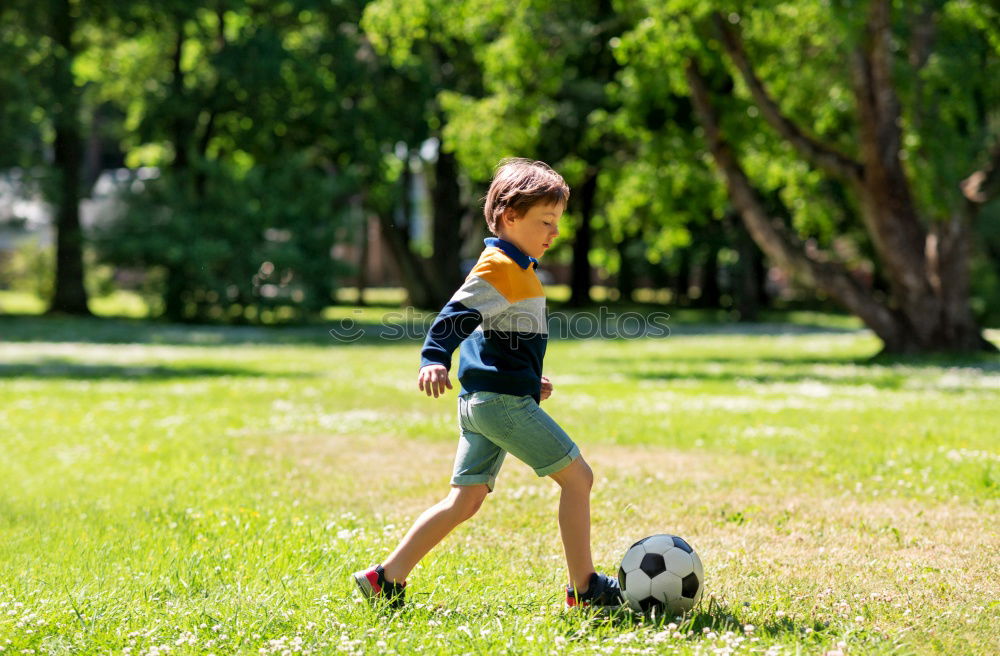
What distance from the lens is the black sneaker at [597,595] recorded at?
15.9ft

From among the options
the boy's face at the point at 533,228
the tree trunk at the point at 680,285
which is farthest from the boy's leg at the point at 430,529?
the tree trunk at the point at 680,285

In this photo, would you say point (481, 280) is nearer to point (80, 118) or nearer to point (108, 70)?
point (80, 118)

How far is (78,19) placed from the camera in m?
33.8

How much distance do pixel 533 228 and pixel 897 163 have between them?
17147 mm

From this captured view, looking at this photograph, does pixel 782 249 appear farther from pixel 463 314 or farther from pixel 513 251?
pixel 463 314

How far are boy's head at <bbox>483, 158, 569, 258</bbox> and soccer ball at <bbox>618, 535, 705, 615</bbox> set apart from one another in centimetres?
141

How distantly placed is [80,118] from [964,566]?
3218cm

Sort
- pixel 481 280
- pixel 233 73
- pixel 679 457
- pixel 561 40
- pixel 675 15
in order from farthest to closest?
pixel 233 73 → pixel 561 40 → pixel 675 15 → pixel 679 457 → pixel 481 280

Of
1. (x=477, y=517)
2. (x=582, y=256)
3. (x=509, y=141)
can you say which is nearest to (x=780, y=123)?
(x=509, y=141)

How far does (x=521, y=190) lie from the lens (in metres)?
4.77

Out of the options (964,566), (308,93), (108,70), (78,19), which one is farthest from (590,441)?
(108,70)

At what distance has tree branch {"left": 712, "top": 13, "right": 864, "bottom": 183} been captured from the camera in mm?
20062

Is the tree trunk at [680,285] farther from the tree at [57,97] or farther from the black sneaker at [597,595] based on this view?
the black sneaker at [597,595]

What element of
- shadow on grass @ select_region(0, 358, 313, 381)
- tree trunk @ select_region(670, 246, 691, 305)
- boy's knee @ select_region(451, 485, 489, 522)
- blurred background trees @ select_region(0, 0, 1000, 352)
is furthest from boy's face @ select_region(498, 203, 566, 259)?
tree trunk @ select_region(670, 246, 691, 305)
